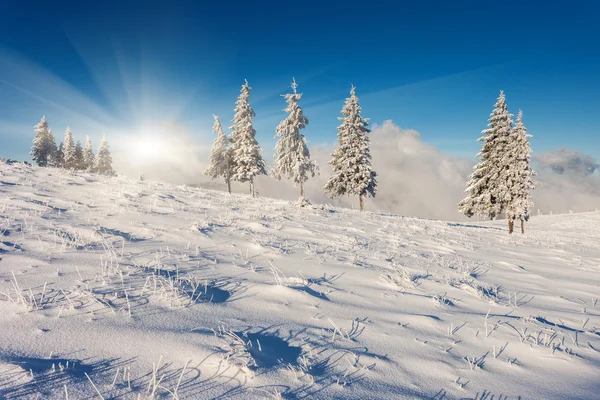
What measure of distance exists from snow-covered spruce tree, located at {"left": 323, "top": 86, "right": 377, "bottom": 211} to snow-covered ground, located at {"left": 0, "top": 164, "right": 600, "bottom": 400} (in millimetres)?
25123

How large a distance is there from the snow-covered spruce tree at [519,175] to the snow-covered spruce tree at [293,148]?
16.5m

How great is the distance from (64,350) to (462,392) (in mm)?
3050

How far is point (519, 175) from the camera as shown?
2455 cm

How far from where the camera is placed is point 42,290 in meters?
3.11

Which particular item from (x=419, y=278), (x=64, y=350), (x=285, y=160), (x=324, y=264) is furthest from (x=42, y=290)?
(x=285, y=160)

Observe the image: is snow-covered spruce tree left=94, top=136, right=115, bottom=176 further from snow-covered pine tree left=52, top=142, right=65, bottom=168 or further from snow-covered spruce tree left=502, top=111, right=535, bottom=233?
snow-covered spruce tree left=502, top=111, right=535, bottom=233

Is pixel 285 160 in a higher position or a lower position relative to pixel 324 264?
higher

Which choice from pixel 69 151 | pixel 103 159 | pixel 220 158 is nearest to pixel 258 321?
pixel 220 158

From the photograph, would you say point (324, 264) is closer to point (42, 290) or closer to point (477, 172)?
point (42, 290)

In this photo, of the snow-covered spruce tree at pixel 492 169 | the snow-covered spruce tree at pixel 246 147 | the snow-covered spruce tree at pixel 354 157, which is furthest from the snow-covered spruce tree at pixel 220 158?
the snow-covered spruce tree at pixel 492 169

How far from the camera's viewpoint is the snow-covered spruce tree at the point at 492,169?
2612cm

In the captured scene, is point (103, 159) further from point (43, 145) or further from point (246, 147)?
point (246, 147)

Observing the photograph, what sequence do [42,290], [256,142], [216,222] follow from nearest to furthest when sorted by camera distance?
[42,290] < [216,222] < [256,142]

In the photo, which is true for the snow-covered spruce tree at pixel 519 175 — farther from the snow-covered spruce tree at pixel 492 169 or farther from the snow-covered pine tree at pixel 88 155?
the snow-covered pine tree at pixel 88 155
